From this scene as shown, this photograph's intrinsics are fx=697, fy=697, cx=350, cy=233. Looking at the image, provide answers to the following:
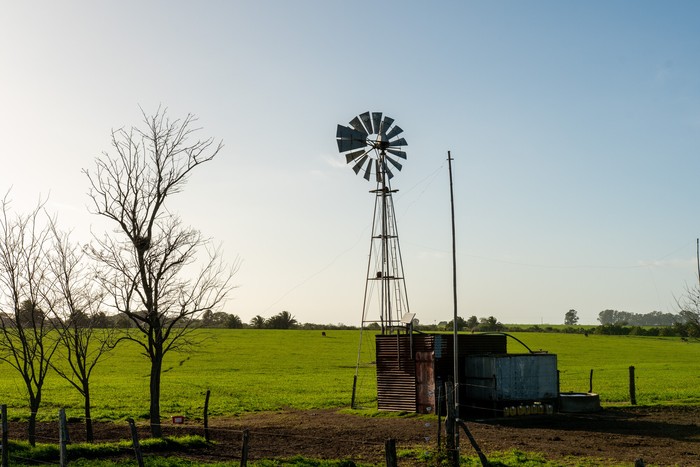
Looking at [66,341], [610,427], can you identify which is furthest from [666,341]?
[66,341]

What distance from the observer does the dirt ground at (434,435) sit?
22047 millimetres

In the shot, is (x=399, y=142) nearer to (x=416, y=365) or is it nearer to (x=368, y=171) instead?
(x=368, y=171)

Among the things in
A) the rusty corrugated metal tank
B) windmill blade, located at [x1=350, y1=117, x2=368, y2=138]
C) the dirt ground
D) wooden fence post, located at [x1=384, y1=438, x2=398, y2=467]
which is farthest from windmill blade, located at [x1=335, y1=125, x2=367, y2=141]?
wooden fence post, located at [x1=384, y1=438, x2=398, y2=467]

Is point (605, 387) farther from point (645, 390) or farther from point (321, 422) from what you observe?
point (321, 422)

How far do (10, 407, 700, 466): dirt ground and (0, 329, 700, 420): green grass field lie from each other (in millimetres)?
4025

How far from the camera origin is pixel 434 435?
26281mm

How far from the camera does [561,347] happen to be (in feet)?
326

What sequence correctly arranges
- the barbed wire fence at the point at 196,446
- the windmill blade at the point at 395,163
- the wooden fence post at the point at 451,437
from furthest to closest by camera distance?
the windmill blade at the point at 395,163, the wooden fence post at the point at 451,437, the barbed wire fence at the point at 196,446

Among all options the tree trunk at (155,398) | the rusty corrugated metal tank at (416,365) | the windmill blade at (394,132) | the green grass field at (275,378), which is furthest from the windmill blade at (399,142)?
the tree trunk at (155,398)

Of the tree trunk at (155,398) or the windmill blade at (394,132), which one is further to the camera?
the windmill blade at (394,132)

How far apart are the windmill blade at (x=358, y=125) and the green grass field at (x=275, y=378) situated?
15377mm

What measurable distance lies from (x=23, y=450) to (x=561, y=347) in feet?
289

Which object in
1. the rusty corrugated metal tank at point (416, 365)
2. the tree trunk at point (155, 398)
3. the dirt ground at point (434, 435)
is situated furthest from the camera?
the rusty corrugated metal tank at point (416, 365)

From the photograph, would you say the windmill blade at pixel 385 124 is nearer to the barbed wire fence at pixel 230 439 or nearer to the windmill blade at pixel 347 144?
the windmill blade at pixel 347 144
